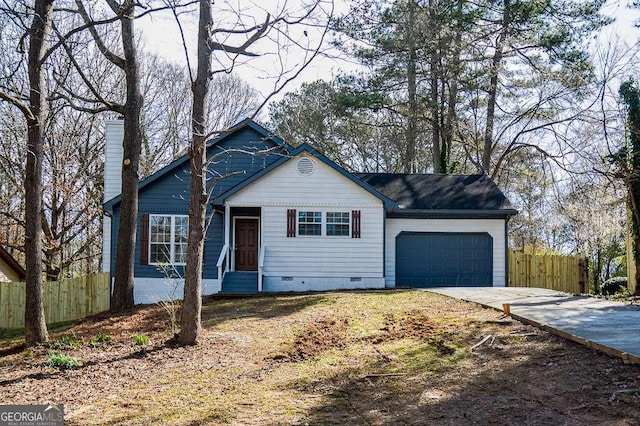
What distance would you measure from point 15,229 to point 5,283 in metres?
8.34

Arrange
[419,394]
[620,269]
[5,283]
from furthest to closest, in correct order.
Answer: [620,269]
[5,283]
[419,394]

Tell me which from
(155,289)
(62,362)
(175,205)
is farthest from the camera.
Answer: (175,205)

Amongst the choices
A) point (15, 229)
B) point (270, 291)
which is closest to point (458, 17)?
point (270, 291)

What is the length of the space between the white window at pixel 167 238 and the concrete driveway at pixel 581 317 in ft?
28.1

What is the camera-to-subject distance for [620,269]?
2488 cm

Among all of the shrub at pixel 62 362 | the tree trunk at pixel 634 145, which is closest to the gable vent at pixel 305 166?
the tree trunk at pixel 634 145

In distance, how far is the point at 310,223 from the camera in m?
16.8

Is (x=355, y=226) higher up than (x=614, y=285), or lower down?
higher up

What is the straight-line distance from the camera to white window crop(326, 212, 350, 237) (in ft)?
55.2

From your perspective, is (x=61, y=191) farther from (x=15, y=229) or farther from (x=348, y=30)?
(x=348, y=30)

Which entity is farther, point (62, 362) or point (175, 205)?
point (175, 205)

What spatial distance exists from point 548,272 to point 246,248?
39.0 ft

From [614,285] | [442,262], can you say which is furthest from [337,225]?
[614,285]

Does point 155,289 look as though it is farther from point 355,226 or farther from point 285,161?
point 355,226
